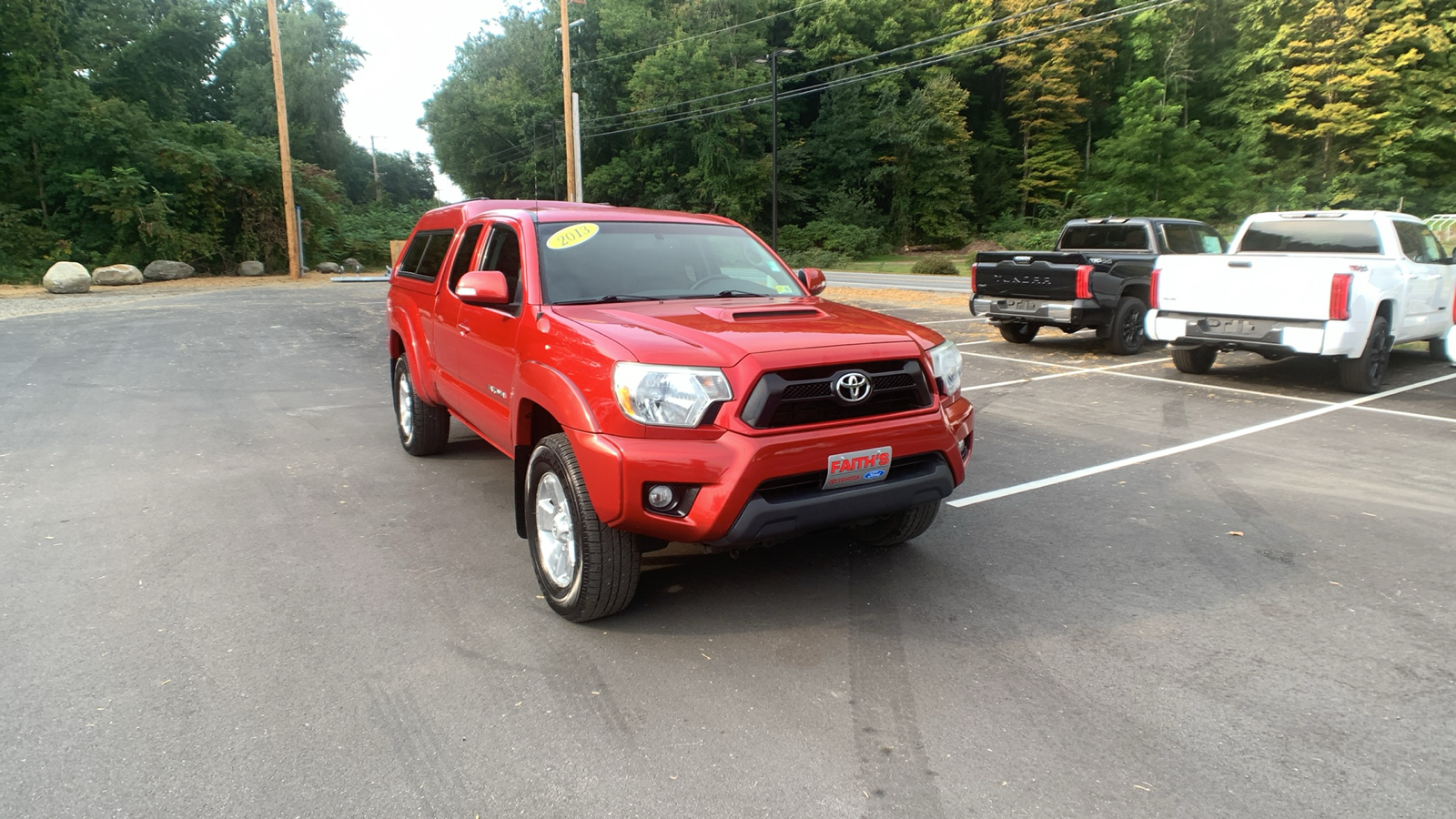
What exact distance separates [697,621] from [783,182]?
5494 cm

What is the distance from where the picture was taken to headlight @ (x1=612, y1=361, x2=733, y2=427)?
11.8 feet

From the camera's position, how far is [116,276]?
2670cm

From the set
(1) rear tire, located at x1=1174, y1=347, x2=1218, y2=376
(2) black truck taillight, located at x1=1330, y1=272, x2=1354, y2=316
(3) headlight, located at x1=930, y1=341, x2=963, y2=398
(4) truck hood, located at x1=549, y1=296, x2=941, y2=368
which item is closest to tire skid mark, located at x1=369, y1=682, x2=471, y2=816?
(4) truck hood, located at x1=549, y1=296, x2=941, y2=368

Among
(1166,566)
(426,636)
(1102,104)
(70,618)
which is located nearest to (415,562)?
(426,636)

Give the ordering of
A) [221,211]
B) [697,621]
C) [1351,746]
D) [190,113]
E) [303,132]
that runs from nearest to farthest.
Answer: [1351,746], [697,621], [221,211], [190,113], [303,132]

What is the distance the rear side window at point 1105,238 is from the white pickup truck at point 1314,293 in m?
2.14

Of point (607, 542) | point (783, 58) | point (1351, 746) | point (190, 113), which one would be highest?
point (783, 58)

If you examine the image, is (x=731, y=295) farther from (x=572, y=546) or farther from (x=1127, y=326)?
(x=1127, y=326)

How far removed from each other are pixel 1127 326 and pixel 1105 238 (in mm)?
1541

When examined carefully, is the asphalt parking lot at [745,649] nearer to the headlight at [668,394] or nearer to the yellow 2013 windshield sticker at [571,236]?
the headlight at [668,394]

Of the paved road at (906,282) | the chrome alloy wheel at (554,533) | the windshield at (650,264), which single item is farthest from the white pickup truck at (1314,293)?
the paved road at (906,282)

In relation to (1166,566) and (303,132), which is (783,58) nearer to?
(303,132)

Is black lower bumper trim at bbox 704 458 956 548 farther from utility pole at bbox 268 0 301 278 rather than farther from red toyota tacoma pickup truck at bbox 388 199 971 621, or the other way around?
utility pole at bbox 268 0 301 278

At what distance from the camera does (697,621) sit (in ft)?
13.1
